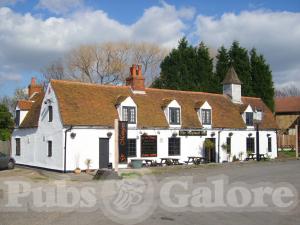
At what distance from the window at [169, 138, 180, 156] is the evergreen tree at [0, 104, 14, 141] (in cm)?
1428

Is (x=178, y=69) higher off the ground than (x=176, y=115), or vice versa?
(x=178, y=69)

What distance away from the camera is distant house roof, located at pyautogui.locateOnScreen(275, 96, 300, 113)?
235ft

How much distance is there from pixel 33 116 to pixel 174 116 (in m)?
10.6

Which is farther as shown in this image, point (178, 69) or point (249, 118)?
point (178, 69)

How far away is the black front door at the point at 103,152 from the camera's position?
99.2 feet


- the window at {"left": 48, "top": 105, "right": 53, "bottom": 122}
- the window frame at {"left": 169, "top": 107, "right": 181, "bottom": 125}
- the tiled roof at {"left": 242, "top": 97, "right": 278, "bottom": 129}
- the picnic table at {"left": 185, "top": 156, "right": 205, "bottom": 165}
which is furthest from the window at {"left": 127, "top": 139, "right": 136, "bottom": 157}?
the tiled roof at {"left": 242, "top": 97, "right": 278, "bottom": 129}

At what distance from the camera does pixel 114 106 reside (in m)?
32.3

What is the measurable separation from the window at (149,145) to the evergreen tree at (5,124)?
1308 cm

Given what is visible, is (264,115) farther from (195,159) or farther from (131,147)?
(131,147)

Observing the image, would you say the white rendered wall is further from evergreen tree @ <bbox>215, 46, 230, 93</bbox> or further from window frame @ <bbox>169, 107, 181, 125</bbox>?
evergreen tree @ <bbox>215, 46, 230, 93</bbox>

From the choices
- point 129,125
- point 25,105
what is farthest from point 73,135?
point 25,105

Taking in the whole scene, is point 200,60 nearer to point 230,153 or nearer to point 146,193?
point 230,153

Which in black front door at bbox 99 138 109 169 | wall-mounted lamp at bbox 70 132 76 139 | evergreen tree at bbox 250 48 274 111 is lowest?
black front door at bbox 99 138 109 169

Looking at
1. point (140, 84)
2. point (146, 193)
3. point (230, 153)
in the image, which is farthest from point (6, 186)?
point (230, 153)
